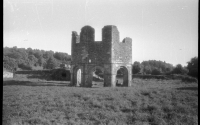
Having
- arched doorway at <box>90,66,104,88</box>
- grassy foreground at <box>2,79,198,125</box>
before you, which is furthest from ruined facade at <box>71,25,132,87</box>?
grassy foreground at <box>2,79,198,125</box>

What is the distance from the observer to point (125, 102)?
38.7 feet

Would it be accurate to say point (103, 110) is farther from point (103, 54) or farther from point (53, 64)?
point (53, 64)

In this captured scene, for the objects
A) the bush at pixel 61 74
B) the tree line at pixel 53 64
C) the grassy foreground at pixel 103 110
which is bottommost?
the grassy foreground at pixel 103 110

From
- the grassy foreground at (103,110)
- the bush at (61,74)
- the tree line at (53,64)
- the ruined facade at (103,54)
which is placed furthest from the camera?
the tree line at (53,64)

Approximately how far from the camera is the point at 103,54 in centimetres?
2025

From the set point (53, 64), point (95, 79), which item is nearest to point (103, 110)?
point (95, 79)

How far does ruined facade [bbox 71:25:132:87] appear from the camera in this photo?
20.0 meters

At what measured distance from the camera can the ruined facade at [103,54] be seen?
20.0 m

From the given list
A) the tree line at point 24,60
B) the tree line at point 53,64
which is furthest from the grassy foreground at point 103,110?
the tree line at point 24,60

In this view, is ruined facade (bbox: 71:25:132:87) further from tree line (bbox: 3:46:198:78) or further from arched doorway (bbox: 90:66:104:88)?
tree line (bbox: 3:46:198:78)

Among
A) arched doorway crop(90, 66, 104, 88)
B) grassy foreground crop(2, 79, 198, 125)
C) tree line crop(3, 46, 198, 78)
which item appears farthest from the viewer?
tree line crop(3, 46, 198, 78)

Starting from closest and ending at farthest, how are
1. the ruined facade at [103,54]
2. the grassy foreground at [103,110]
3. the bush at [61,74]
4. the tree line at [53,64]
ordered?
the grassy foreground at [103,110], the ruined facade at [103,54], the bush at [61,74], the tree line at [53,64]

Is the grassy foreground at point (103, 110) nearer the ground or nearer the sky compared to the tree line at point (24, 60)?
nearer the ground

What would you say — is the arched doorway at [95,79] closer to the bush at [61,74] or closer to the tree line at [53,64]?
the bush at [61,74]
